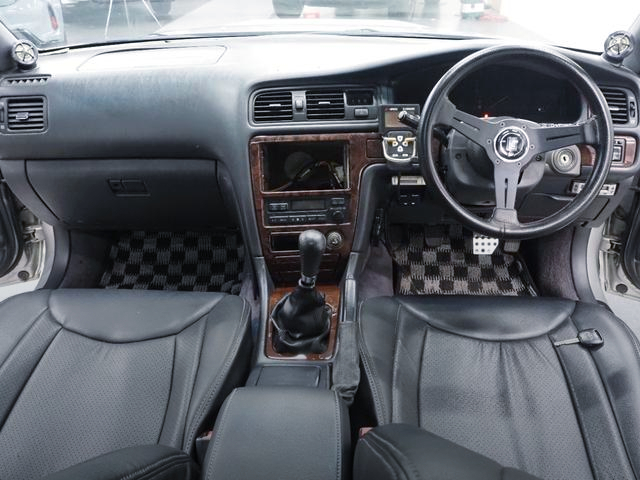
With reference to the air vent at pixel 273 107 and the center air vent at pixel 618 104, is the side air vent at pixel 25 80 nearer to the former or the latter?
the air vent at pixel 273 107

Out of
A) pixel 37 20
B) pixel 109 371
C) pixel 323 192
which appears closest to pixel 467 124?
pixel 323 192

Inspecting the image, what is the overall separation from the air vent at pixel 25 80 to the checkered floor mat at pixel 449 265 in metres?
1.31

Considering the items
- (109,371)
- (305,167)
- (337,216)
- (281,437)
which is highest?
(305,167)

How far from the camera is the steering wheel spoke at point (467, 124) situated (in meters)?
1.33

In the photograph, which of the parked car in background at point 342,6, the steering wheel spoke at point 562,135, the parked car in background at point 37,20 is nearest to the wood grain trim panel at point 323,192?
the steering wheel spoke at point 562,135

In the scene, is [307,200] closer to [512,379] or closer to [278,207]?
[278,207]

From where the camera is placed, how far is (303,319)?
4.73 feet

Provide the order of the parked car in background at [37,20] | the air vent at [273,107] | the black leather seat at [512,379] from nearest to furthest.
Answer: the black leather seat at [512,379]
the air vent at [273,107]
the parked car in background at [37,20]

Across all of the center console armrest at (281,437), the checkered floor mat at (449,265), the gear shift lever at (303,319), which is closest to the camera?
the center console armrest at (281,437)

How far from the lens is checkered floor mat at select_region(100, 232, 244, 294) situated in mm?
2201

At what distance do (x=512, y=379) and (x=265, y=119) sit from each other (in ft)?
3.09

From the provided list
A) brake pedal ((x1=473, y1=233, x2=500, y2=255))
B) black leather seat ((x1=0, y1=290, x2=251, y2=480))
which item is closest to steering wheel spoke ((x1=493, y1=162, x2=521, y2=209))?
brake pedal ((x1=473, y1=233, x2=500, y2=255))

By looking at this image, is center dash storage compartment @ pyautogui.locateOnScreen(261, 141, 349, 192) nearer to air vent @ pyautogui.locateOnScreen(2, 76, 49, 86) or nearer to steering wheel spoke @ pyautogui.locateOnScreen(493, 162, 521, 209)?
steering wheel spoke @ pyautogui.locateOnScreen(493, 162, 521, 209)

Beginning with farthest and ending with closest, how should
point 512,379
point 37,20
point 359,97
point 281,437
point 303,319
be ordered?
1. point 37,20
2. point 359,97
3. point 303,319
4. point 512,379
5. point 281,437
